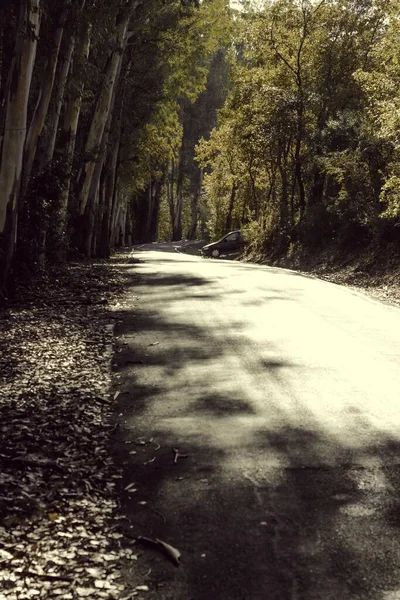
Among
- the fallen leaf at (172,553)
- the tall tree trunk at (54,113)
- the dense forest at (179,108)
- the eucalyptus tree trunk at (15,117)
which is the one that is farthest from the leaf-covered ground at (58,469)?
the tall tree trunk at (54,113)

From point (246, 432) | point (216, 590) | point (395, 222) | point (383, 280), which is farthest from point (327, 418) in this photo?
point (395, 222)

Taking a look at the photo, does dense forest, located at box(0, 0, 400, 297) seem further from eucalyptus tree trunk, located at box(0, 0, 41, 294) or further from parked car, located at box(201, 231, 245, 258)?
parked car, located at box(201, 231, 245, 258)

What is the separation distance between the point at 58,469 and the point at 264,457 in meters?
1.49

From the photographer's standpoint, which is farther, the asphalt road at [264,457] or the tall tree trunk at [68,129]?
the tall tree trunk at [68,129]

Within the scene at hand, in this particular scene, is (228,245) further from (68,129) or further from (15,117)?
(15,117)

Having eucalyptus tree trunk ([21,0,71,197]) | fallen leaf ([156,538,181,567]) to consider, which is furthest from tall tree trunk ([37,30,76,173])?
fallen leaf ([156,538,181,567])

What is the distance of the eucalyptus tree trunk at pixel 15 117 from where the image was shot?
12484mm

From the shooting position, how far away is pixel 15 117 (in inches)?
493

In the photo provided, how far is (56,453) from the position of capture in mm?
5461

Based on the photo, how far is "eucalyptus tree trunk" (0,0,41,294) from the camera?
1248cm

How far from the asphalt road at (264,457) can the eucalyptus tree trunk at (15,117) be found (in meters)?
3.40

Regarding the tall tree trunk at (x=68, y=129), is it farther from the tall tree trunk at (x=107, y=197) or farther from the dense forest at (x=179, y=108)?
the tall tree trunk at (x=107, y=197)

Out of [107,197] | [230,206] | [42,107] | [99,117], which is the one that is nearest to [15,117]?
[42,107]

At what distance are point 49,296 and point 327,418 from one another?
344 inches
